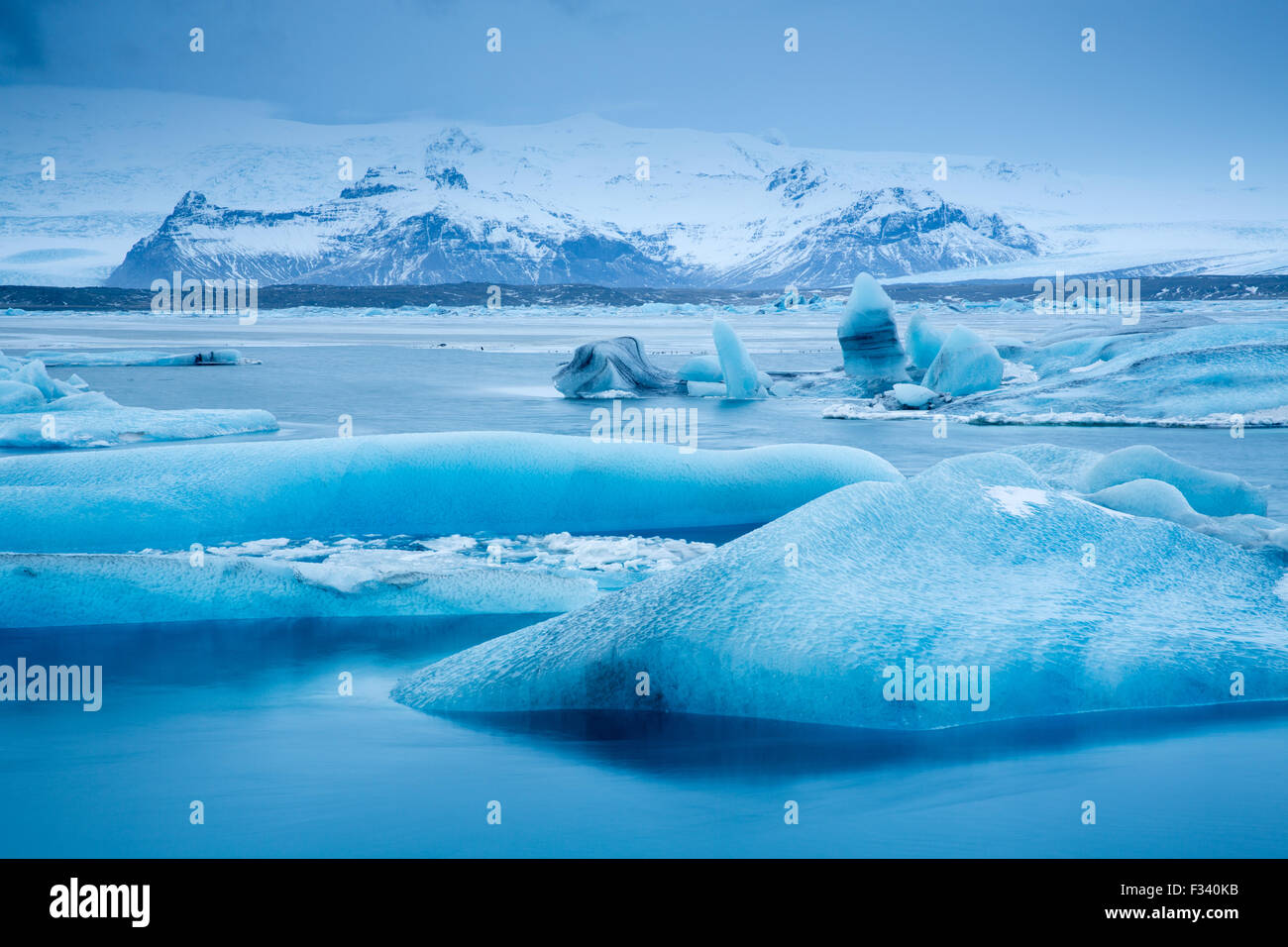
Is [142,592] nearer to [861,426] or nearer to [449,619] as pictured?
[449,619]

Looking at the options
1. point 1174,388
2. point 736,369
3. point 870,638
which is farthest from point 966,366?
point 870,638

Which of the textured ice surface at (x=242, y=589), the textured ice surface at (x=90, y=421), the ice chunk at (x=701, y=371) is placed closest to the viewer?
the textured ice surface at (x=242, y=589)

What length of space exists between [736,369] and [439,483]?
8.31m

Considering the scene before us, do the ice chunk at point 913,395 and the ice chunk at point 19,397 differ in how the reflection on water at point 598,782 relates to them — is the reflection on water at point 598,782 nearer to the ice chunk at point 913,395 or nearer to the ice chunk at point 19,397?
the ice chunk at point 19,397

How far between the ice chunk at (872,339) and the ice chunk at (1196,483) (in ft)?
26.8

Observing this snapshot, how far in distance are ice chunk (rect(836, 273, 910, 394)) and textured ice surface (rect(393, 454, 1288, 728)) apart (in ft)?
34.2

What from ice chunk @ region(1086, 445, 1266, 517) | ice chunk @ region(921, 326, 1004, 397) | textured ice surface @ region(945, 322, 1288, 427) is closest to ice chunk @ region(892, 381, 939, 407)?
textured ice surface @ region(945, 322, 1288, 427)

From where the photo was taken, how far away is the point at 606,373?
13.8 meters

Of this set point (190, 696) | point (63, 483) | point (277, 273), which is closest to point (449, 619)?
point (190, 696)

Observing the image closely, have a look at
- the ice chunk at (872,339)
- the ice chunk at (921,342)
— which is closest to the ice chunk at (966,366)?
the ice chunk at (872,339)

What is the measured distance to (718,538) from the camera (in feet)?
18.9

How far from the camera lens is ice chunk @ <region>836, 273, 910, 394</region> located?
14031 mm

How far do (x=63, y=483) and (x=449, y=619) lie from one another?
2503 mm

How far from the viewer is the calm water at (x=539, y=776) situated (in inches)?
101
